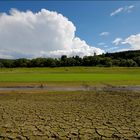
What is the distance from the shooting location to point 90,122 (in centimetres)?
1128

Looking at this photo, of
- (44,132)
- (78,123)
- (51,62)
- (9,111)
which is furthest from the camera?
(51,62)

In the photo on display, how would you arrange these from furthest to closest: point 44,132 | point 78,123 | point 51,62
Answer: point 51,62 → point 78,123 → point 44,132

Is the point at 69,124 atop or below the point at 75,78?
atop

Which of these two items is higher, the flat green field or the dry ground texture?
the dry ground texture

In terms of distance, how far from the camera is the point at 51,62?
151m

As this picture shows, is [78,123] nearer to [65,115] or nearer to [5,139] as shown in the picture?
[65,115]

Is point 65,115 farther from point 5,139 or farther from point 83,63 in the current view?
point 83,63

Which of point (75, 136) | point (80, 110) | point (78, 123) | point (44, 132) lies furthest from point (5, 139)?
point (80, 110)

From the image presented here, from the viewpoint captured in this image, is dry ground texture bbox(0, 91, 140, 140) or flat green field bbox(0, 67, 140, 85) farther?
flat green field bbox(0, 67, 140, 85)

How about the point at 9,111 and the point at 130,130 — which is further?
the point at 9,111

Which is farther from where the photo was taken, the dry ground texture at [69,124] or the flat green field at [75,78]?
Result: the flat green field at [75,78]

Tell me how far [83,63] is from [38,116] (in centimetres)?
14148

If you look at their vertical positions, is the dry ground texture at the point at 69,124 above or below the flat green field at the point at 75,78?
above

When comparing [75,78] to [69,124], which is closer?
[69,124]
